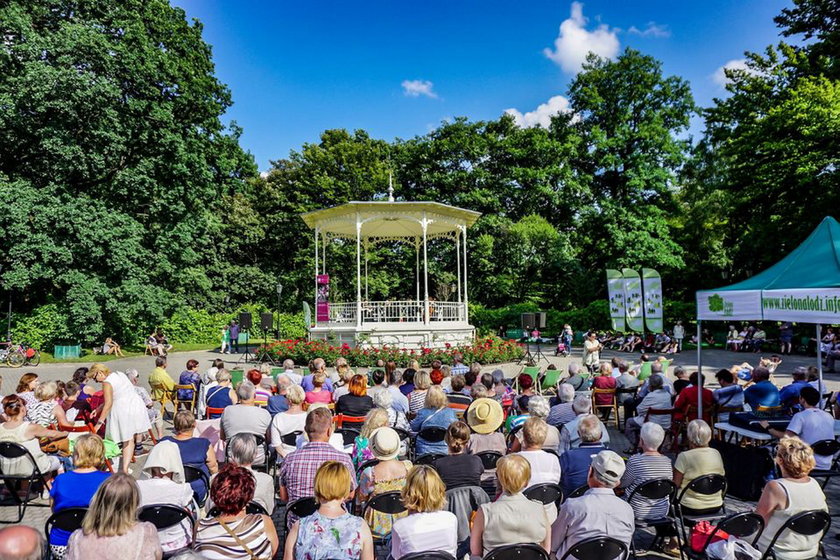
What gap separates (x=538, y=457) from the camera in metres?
4.39

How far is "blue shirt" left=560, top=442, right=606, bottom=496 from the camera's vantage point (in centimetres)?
457

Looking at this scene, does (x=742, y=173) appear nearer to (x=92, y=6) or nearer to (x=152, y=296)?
(x=152, y=296)

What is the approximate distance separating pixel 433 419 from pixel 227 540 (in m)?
2.91

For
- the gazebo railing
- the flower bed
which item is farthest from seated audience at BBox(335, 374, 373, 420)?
the gazebo railing

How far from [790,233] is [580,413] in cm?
2175

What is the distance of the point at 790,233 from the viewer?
22.2 m

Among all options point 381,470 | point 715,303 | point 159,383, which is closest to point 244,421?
point 381,470

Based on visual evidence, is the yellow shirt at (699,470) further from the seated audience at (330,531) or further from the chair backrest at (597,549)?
the seated audience at (330,531)

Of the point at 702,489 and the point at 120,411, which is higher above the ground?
the point at 120,411

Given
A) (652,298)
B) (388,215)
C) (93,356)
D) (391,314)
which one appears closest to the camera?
(652,298)

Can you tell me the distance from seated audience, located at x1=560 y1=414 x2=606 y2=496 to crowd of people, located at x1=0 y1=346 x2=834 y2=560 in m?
0.01

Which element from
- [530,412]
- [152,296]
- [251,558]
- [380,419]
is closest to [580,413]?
[530,412]

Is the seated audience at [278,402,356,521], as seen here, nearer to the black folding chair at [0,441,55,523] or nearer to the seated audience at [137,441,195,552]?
the seated audience at [137,441,195,552]

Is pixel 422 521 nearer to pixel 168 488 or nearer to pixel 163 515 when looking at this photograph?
pixel 163 515
